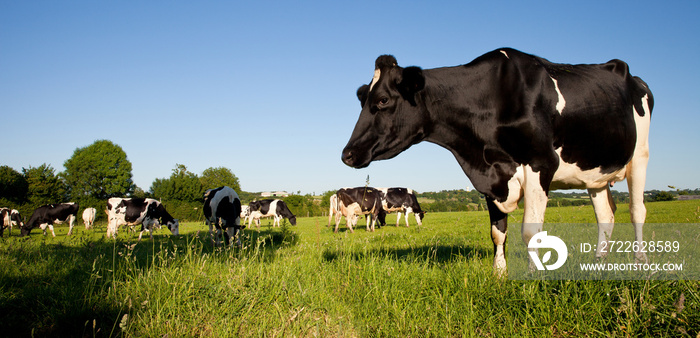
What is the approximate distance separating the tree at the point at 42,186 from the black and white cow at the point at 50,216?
86.6 feet

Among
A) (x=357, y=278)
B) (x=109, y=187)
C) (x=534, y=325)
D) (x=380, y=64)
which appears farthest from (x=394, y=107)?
(x=109, y=187)

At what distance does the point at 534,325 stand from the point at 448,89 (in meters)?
2.32

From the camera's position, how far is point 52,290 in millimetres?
3713

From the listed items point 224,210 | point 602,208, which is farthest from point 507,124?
point 224,210

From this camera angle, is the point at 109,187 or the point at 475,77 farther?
the point at 109,187

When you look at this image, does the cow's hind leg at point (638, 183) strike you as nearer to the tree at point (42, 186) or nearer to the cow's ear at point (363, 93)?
the cow's ear at point (363, 93)

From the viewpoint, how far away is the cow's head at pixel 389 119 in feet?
12.7

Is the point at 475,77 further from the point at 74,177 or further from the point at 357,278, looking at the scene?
the point at 74,177

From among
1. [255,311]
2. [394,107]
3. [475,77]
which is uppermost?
[475,77]

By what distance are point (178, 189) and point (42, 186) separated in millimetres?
19564

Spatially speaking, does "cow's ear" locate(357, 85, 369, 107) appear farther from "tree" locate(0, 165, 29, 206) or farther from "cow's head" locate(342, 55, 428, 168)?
"tree" locate(0, 165, 29, 206)

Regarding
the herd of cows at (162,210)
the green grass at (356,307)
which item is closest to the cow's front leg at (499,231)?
the green grass at (356,307)

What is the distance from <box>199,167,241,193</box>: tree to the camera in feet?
271

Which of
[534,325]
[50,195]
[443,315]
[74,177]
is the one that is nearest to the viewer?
[534,325]
